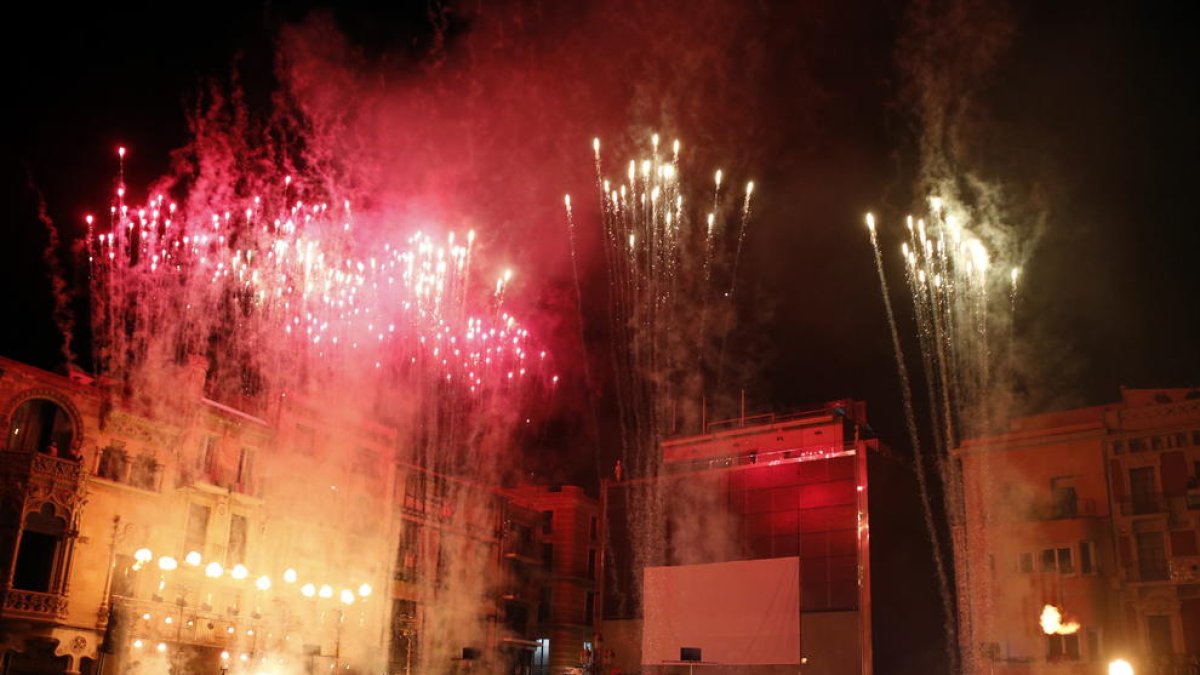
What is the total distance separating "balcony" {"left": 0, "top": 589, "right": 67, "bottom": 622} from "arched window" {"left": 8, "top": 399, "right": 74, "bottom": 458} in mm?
3576

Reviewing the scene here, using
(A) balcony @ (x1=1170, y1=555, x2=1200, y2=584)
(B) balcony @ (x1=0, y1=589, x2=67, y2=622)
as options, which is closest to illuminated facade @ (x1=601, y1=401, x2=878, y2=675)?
(A) balcony @ (x1=1170, y1=555, x2=1200, y2=584)

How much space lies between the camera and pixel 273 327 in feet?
98.9

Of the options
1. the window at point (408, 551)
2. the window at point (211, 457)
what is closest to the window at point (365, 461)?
the window at point (408, 551)

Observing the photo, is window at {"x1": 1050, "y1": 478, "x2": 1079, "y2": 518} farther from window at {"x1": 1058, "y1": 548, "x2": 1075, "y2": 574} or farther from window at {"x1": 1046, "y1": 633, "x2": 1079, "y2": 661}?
window at {"x1": 1046, "y1": 633, "x2": 1079, "y2": 661}

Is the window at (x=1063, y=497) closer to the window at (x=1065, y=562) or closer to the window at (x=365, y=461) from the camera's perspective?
the window at (x=1065, y=562)

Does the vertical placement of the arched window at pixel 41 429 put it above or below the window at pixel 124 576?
above

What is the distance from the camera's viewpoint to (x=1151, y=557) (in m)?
29.0

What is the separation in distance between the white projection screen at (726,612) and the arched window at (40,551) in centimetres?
1695

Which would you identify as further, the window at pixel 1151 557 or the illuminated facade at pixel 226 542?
the window at pixel 1151 557

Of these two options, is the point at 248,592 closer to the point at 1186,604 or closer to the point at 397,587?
the point at 397,587

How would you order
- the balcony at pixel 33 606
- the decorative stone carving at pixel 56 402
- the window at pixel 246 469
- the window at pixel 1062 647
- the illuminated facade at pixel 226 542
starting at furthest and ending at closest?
the window at pixel 246 469
the window at pixel 1062 647
the illuminated facade at pixel 226 542
the decorative stone carving at pixel 56 402
the balcony at pixel 33 606

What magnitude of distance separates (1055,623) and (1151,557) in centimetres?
467

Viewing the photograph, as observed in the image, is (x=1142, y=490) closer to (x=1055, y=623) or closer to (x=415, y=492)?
(x=1055, y=623)

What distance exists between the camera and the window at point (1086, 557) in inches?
1161
